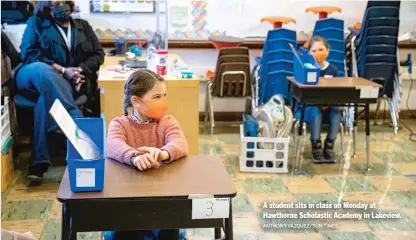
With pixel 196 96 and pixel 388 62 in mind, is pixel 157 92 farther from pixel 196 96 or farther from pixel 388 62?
pixel 388 62

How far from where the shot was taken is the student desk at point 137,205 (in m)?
1.67

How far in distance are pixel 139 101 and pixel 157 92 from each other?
8cm

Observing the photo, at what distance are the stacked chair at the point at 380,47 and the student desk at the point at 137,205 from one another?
333 centimetres

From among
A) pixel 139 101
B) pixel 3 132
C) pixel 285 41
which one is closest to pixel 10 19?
pixel 3 132

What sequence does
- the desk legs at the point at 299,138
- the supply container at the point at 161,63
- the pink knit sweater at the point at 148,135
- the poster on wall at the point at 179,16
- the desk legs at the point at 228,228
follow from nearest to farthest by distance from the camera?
the desk legs at the point at 228,228, the pink knit sweater at the point at 148,135, the supply container at the point at 161,63, the desk legs at the point at 299,138, the poster on wall at the point at 179,16

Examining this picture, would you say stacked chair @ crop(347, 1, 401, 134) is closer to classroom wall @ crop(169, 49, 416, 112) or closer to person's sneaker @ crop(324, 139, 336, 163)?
classroom wall @ crop(169, 49, 416, 112)

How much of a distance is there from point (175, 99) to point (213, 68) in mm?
1805

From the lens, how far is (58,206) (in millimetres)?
3230

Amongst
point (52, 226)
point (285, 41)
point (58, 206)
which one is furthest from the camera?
point (285, 41)

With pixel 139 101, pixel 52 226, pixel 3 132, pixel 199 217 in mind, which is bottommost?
pixel 52 226


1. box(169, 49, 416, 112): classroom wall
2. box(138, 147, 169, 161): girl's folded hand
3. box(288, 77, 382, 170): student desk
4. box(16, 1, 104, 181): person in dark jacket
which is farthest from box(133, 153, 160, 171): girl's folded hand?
box(169, 49, 416, 112): classroom wall

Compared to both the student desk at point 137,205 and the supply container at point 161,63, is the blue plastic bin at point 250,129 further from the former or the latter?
the student desk at point 137,205

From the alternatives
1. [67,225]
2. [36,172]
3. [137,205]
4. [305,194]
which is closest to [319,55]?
[305,194]

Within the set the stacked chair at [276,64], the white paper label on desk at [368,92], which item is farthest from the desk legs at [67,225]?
the stacked chair at [276,64]
